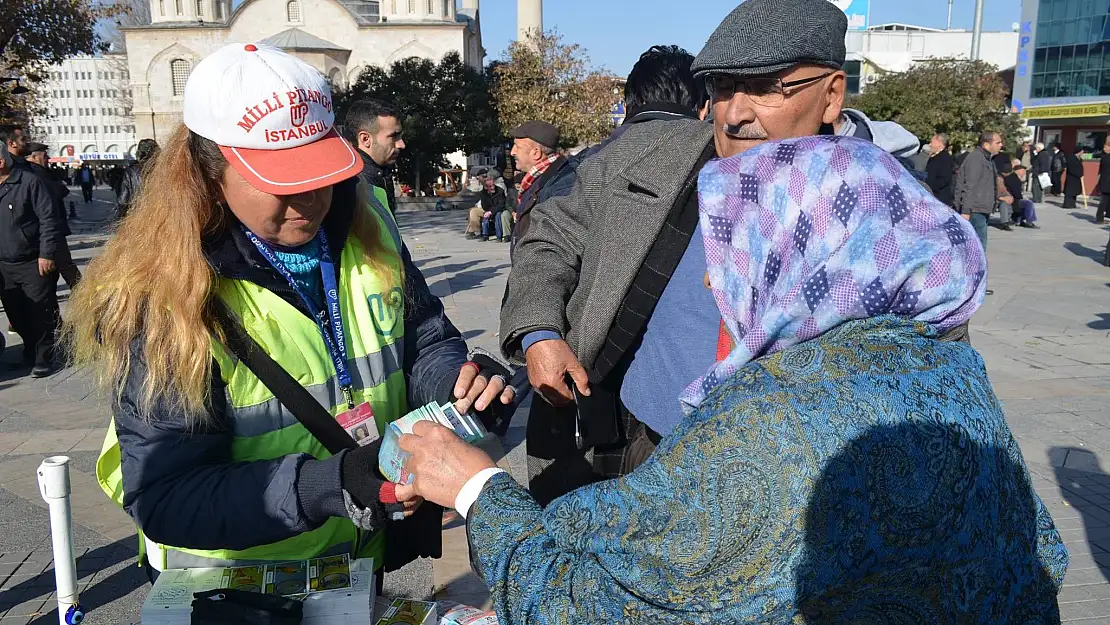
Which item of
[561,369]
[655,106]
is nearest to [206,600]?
[561,369]

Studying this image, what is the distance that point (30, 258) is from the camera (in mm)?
7484

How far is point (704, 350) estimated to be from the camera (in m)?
2.09

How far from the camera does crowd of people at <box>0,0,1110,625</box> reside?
3.94ft

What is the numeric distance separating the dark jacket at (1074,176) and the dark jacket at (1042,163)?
171 centimetres

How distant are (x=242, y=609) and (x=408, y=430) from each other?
45cm

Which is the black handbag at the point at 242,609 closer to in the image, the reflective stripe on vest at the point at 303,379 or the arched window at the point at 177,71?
the reflective stripe on vest at the point at 303,379

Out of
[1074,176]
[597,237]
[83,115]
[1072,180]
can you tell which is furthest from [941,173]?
[83,115]

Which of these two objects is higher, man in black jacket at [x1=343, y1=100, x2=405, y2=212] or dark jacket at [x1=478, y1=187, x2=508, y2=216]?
man in black jacket at [x1=343, y1=100, x2=405, y2=212]

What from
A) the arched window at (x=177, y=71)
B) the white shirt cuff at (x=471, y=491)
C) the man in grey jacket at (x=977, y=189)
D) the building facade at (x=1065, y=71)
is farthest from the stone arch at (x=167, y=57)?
the white shirt cuff at (x=471, y=491)

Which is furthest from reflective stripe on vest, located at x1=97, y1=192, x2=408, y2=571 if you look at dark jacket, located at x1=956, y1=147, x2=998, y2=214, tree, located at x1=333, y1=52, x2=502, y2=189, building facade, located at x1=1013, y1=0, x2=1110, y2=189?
building facade, located at x1=1013, y1=0, x2=1110, y2=189

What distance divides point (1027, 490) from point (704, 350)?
2.73ft

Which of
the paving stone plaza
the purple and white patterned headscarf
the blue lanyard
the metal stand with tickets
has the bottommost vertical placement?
the paving stone plaza

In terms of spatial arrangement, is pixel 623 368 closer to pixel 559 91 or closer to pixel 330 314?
pixel 330 314

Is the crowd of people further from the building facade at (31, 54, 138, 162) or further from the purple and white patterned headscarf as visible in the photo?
the building facade at (31, 54, 138, 162)
